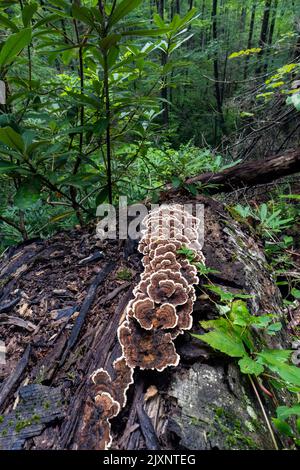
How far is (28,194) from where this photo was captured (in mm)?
2047

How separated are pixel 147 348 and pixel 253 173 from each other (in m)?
2.83

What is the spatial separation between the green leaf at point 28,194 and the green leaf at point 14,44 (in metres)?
0.78

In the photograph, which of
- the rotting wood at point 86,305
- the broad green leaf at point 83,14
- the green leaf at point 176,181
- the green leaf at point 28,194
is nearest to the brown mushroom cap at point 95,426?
the rotting wood at point 86,305

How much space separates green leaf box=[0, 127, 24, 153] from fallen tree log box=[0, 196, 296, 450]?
0.99 metres

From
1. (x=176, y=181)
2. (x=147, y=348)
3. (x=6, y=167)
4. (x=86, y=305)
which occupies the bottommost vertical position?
(x=147, y=348)

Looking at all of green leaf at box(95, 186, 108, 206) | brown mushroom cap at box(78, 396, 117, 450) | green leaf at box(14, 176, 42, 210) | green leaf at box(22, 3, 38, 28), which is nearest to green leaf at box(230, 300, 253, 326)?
brown mushroom cap at box(78, 396, 117, 450)

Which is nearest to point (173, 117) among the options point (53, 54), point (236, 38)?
point (236, 38)

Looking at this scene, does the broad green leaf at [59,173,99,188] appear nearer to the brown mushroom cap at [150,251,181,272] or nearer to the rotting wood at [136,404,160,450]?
the brown mushroom cap at [150,251,181,272]

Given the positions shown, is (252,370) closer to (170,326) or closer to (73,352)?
(170,326)

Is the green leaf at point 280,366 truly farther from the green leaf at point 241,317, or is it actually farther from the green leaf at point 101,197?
the green leaf at point 101,197

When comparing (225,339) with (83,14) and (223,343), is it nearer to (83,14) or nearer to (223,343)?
(223,343)

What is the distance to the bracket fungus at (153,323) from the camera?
129cm

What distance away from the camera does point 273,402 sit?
145 centimetres

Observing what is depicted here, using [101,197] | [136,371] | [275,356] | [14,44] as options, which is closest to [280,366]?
[275,356]
